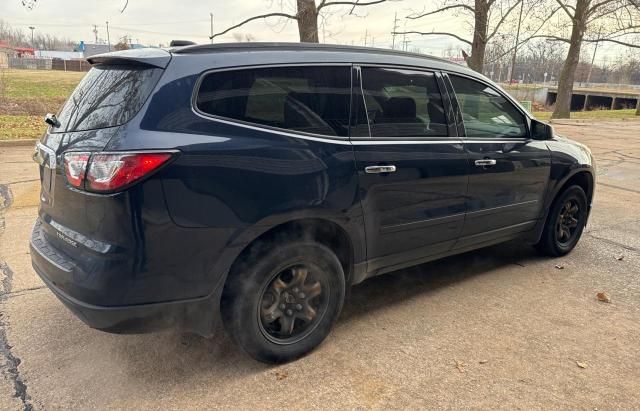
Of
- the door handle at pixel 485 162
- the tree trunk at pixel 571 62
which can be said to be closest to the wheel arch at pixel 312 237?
the door handle at pixel 485 162

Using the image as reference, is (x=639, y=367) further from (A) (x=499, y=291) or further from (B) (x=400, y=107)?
(B) (x=400, y=107)

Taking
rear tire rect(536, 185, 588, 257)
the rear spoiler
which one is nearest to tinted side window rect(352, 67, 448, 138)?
the rear spoiler

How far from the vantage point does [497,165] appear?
379cm

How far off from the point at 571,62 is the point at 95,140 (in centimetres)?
2674

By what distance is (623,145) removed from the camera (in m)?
13.6

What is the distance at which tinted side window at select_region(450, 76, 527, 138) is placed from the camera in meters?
3.68

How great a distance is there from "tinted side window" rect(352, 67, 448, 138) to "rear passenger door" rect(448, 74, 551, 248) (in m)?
0.23

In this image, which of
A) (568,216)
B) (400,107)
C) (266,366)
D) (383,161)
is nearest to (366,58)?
(400,107)

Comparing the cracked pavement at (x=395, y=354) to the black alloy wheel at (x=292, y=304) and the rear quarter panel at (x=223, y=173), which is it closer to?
the black alloy wheel at (x=292, y=304)

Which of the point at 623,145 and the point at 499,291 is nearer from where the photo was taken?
the point at 499,291

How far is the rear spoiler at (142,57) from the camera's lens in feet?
8.18

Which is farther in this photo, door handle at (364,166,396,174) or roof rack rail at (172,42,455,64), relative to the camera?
door handle at (364,166,396,174)

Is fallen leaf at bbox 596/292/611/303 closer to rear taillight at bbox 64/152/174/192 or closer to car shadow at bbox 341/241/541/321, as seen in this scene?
car shadow at bbox 341/241/541/321

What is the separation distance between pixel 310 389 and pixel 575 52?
1010 inches
